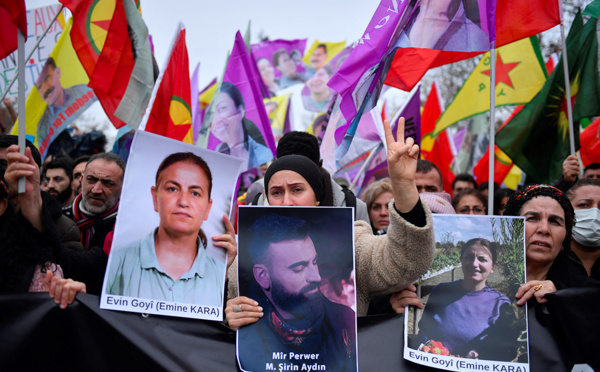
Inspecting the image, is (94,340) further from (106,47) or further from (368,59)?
(106,47)

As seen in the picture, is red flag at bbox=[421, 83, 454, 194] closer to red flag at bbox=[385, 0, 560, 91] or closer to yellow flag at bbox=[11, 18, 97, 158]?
red flag at bbox=[385, 0, 560, 91]

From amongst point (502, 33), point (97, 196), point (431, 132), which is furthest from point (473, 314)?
point (431, 132)

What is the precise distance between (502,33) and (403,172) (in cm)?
212

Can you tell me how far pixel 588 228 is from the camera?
347 cm

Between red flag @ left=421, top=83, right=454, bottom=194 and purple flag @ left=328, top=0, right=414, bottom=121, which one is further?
red flag @ left=421, top=83, right=454, bottom=194

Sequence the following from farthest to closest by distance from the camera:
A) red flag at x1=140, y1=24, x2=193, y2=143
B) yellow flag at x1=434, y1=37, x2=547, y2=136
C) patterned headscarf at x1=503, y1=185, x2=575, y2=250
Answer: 1. yellow flag at x1=434, y1=37, x2=547, y2=136
2. red flag at x1=140, y1=24, x2=193, y2=143
3. patterned headscarf at x1=503, y1=185, x2=575, y2=250

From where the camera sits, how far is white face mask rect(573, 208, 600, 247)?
345 cm

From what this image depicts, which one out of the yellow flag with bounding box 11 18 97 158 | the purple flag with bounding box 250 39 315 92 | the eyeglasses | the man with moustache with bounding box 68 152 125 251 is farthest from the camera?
the purple flag with bounding box 250 39 315 92

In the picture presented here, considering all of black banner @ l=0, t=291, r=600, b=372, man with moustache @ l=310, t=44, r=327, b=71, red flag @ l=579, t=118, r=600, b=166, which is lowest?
black banner @ l=0, t=291, r=600, b=372

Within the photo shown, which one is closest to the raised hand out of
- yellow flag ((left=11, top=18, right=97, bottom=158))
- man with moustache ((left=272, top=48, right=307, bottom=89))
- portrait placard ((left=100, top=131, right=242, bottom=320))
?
portrait placard ((left=100, top=131, right=242, bottom=320))

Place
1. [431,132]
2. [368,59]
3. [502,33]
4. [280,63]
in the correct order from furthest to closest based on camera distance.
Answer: [280,63] → [431,132] → [502,33] → [368,59]

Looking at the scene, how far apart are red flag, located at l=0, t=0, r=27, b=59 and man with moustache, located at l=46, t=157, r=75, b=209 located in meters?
2.02

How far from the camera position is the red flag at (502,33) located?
12.6 ft

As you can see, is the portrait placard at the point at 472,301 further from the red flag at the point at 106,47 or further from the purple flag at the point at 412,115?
the purple flag at the point at 412,115
